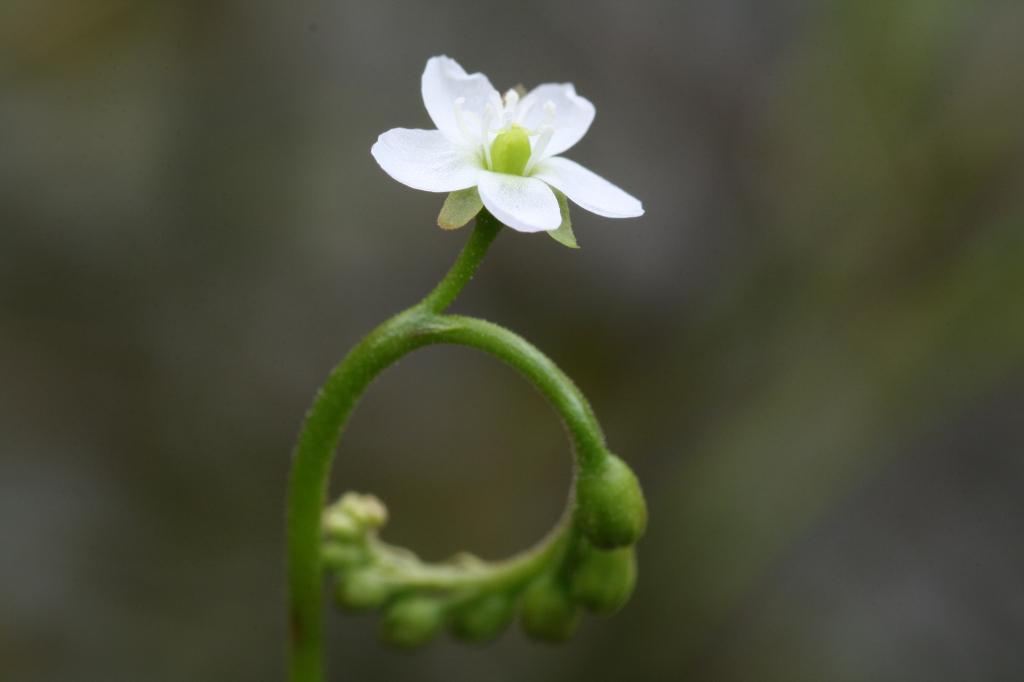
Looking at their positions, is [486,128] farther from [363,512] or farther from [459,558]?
[459,558]

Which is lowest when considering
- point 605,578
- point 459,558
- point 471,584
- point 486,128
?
point 605,578

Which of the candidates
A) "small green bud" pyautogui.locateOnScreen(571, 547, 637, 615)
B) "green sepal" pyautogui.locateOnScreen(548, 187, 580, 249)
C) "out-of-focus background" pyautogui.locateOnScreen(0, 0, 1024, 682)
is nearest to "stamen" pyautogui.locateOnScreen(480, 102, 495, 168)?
"green sepal" pyautogui.locateOnScreen(548, 187, 580, 249)

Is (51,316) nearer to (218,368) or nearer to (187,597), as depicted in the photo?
(218,368)

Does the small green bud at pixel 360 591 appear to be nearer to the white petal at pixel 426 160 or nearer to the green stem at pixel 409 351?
the green stem at pixel 409 351

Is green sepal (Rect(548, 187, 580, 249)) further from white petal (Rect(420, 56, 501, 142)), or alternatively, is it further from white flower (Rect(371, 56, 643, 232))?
white petal (Rect(420, 56, 501, 142))

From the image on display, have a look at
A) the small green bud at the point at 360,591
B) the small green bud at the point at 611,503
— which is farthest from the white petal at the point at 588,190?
the small green bud at the point at 360,591

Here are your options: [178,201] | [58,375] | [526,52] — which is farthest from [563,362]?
[58,375]

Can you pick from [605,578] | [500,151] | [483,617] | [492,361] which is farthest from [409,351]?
[492,361]
